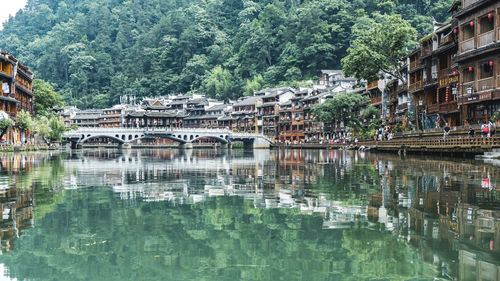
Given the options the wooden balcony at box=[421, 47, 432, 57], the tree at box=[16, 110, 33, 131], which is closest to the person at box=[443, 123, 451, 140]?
the wooden balcony at box=[421, 47, 432, 57]

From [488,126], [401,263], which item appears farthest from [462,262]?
[488,126]

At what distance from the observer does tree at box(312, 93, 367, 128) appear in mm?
90250

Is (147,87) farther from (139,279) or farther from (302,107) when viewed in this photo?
(139,279)

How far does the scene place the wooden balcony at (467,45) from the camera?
A: 41250 millimetres

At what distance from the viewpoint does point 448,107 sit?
5031 centimetres

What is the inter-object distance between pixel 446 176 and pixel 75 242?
17.5 m

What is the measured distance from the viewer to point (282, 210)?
13227 mm

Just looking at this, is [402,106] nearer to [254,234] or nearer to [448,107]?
[448,107]

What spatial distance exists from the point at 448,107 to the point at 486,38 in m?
11.9

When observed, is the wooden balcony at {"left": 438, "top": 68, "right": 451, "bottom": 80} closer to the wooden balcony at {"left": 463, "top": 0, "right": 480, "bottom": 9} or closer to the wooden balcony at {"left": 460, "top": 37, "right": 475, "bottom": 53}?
the wooden balcony at {"left": 460, "top": 37, "right": 475, "bottom": 53}

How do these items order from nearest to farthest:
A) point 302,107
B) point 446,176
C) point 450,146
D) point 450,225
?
point 450,225 < point 446,176 < point 450,146 < point 302,107

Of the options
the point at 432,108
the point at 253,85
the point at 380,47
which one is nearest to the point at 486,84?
the point at 432,108

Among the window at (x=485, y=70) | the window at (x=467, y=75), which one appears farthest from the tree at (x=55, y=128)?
the window at (x=485, y=70)

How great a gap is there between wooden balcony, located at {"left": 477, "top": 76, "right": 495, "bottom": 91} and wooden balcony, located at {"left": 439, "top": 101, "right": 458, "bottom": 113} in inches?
318
